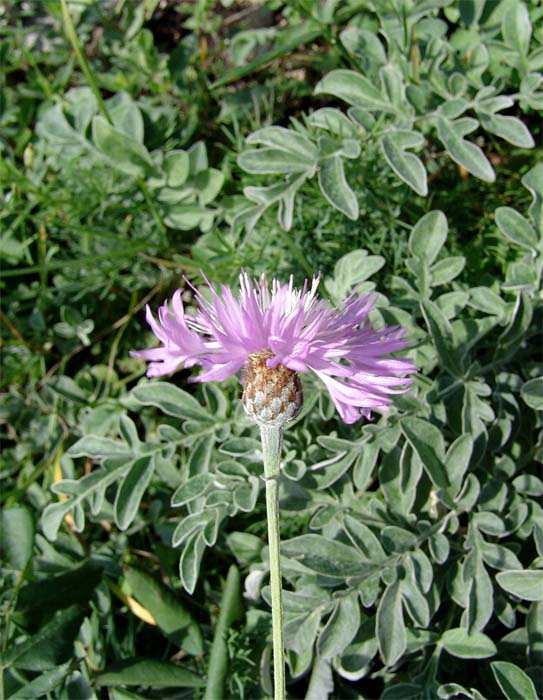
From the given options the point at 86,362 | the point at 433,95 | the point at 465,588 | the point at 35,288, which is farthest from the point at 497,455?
the point at 35,288

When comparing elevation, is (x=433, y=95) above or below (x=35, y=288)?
above

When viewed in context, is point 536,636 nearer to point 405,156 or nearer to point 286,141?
point 405,156

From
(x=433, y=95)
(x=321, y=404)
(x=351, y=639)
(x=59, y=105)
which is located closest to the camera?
(x=351, y=639)

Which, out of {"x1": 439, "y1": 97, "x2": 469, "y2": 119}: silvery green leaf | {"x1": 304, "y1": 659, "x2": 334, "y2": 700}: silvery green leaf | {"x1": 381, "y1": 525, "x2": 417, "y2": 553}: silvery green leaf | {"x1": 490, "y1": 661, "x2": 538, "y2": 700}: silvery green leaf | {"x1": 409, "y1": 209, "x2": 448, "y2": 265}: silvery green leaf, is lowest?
{"x1": 304, "y1": 659, "x2": 334, "y2": 700}: silvery green leaf

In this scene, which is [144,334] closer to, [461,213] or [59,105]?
[59,105]

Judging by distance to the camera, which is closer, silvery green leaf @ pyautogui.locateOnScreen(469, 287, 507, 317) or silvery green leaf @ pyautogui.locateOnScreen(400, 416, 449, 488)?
silvery green leaf @ pyautogui.locateOnScreen(400, 416, 449, 488)

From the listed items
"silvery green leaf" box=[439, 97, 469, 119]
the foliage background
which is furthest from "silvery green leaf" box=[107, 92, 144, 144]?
"silvery green leaf" box=[439, 97, 469, 119]

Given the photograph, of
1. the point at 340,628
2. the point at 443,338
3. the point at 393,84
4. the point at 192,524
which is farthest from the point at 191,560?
the point at 393,84

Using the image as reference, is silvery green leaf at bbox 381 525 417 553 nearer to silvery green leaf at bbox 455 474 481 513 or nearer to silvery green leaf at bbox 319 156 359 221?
silvery green leaf at bbox 455 474 481 513
